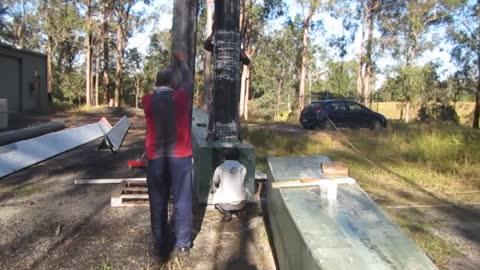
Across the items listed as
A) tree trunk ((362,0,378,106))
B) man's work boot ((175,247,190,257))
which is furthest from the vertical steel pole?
tree trunk ((362,0,378,106))

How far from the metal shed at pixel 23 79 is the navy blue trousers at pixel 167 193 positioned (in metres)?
23.1

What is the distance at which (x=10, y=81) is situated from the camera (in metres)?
26.0

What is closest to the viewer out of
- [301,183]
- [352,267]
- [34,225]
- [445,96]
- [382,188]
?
[352,267]

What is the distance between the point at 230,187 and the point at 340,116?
18.4m

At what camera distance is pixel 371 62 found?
49.3 metres

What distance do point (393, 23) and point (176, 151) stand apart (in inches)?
2020

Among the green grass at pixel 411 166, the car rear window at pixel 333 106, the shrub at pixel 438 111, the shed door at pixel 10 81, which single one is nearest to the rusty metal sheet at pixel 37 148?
the green grass at pixel 411 166

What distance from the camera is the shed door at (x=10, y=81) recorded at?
995 inches

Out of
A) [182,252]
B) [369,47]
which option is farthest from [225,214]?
[369,47]

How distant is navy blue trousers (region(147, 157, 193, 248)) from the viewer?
4.64 m

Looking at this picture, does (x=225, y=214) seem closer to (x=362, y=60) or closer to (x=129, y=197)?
(x=129, y=197)

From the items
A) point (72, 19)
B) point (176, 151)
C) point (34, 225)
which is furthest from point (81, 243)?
point (72, 19)

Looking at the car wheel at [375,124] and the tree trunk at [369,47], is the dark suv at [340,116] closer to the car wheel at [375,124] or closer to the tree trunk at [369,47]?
the car wheel at [375,124]

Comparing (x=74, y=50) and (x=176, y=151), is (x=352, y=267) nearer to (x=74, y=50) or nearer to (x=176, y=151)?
(x=176, y=151)
